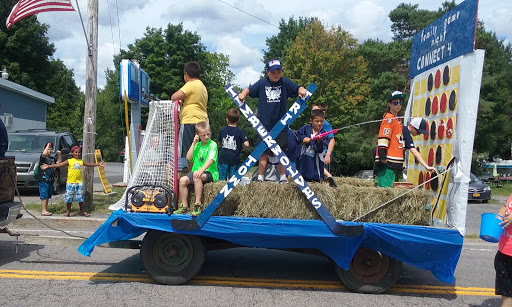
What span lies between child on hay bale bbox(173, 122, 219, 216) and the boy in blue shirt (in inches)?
33.1

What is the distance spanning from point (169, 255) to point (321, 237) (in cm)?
179

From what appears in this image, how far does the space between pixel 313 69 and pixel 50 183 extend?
2376cm

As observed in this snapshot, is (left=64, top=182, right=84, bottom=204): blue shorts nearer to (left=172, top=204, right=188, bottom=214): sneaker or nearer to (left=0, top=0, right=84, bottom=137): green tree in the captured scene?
(left=172, top=204, right=188, bottom=214): sneaker

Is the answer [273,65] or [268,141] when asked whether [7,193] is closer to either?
[268,141]

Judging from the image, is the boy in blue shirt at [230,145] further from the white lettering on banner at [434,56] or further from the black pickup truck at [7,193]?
the black pickup truck at [7,193]

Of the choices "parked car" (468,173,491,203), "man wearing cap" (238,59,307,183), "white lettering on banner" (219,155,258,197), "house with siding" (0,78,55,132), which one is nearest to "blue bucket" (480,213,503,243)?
"man wearing cap" (238,59,307,183)

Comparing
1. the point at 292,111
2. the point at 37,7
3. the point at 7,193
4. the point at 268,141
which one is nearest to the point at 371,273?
the point at 268,141

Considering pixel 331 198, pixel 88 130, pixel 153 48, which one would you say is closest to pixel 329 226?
pixel 331 198

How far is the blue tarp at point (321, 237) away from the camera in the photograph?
4785 millimetres

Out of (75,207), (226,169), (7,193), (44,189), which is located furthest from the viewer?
(75,207)

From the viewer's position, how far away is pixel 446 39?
5.51 metres

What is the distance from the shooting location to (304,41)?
107 feet

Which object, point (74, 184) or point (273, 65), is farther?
point (74, 184)

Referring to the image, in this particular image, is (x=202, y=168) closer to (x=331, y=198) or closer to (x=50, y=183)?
(x=331, y=198)
